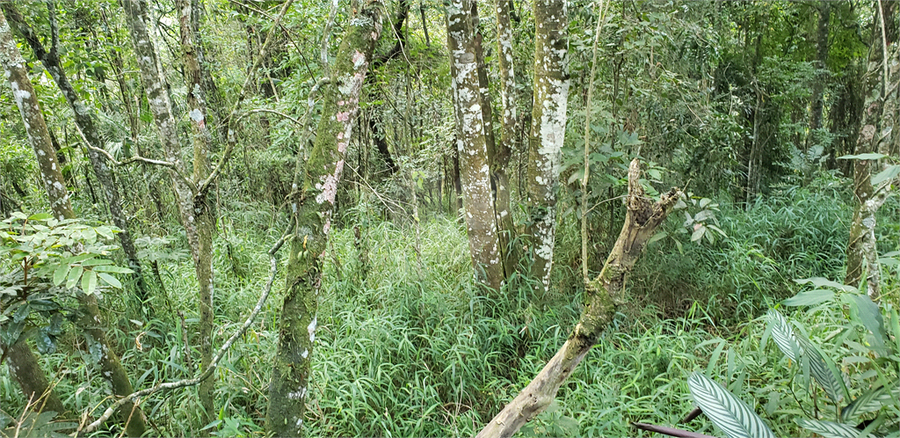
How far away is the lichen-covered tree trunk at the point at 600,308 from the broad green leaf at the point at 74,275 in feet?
4.32

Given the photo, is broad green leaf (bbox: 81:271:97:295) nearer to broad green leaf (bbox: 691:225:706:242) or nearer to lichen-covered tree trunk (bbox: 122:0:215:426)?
lichen-covered tree trunk (bbox: 122:0:215:426)

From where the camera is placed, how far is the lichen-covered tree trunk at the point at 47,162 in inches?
66.4

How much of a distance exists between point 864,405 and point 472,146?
2.32 metres

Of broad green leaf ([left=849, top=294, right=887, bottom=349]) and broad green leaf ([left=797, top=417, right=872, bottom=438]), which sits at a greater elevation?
broad green leaf ([left=849, top=294, right=887, bottom=349])

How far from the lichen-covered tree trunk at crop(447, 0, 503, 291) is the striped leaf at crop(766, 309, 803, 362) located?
67.6 inches

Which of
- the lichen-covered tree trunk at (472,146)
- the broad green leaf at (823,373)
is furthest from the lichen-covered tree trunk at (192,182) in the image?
the broad green leaf at (823,373)

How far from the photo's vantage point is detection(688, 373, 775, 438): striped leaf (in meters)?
1.23

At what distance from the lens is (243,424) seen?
2.16 metres

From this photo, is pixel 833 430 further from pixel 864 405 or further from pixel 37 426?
pixel 37 426

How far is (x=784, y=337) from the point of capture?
1640mm

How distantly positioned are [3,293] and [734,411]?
7.48ft

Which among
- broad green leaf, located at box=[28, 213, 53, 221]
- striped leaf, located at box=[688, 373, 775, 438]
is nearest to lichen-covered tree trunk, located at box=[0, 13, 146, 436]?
broad green leaf, located at box=[28, 213, 53, 221]

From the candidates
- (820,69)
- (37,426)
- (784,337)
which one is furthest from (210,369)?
(820,69)

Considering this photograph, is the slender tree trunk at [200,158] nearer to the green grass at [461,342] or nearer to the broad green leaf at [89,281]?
the green grass at [461,342]
